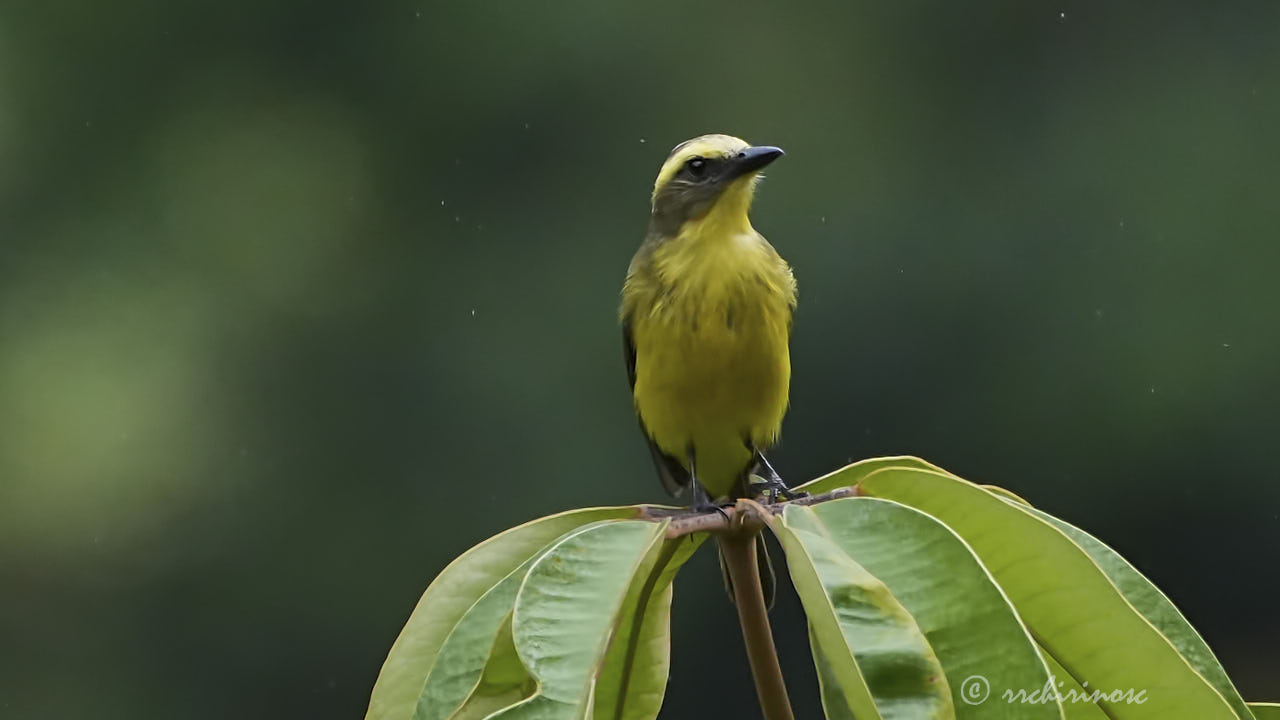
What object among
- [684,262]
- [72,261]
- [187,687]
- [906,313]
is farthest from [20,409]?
[684,262]

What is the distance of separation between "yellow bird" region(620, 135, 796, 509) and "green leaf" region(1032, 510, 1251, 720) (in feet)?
3.28

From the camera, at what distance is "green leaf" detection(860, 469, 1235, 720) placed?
1075mm

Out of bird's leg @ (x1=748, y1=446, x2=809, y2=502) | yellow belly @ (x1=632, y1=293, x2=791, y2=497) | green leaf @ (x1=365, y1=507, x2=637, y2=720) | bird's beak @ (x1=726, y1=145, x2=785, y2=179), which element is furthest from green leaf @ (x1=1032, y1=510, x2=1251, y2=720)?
bird's beak @ (x1=726, y1=145, x2=785, y2=179)

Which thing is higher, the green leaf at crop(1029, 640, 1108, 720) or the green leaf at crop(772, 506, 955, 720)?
the green leaf at crop(772, 506, 955, 720)

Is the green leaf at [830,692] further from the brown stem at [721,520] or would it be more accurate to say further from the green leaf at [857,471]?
the green leaf at [857,471]

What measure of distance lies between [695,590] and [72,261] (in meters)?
4.30

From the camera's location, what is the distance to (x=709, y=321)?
2332 mm

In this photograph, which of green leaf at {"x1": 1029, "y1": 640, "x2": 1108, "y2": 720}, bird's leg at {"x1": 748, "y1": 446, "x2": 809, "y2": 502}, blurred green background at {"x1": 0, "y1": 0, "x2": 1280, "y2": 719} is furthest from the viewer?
blurred green background at {"x1": 0, "y1": 0, "x2": 1280, "y2": 719}

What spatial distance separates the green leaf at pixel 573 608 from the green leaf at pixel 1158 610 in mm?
291

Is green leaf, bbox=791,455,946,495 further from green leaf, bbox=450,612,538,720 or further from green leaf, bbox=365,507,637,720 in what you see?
green leaf, bbox=450,612,538,720

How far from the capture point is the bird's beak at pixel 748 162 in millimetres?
2438

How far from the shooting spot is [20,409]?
9.51m

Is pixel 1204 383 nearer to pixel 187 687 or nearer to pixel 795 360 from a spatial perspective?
pixel 795 360

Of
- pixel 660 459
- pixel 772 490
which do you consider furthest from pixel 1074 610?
pixel 660 459
